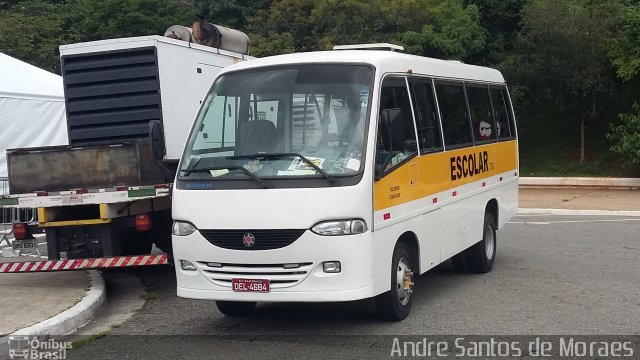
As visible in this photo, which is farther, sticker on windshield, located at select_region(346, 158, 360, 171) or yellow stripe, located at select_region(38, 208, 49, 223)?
yellow stripe, located at select_region(38, 208, 49, 223)

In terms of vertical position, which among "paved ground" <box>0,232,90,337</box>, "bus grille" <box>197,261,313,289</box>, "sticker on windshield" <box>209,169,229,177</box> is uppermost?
"sticker on windshield" <box>209,169,229,177</box>

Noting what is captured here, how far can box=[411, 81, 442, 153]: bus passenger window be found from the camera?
26.6ft

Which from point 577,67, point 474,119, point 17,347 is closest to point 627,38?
point 577,67

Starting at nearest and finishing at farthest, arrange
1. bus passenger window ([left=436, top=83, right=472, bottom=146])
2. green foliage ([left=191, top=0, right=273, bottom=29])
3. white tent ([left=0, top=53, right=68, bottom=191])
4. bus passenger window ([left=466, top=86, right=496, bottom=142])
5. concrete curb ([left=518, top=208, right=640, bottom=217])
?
bus passenger window ([left=436, top=83, right=472, bottom=146]) < bus passenger window ([left=466, top=86, right=496, bottom=142]) < white tent ([left=0, top=53, right=68, bottom=191]) < concrete curb ([left=518, top=208, right=640, bottom=217]) < green foliage ([left=191, top=0, right=273, bottom=29])

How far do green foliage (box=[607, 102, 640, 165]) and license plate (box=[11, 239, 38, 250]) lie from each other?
17005mm

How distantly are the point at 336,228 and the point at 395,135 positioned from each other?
3.92 feet

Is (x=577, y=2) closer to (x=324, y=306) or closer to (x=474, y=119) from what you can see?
(x=474, y=119)

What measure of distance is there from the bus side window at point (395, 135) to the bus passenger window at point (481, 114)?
7.41 ft

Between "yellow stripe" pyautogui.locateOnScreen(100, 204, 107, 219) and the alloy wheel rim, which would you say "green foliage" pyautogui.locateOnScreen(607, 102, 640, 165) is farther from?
"yellow stripe" pyautogui.locateOnScreen(100, 204, 107, 219)

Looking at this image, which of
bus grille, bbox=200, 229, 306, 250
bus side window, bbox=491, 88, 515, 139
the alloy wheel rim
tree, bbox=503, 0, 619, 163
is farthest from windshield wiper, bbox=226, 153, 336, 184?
tree, bbox=503, 0, 619, 163

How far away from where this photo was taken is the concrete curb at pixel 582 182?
22172 millimetres

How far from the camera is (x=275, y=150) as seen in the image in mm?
7117

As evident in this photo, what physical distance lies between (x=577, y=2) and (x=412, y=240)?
1885cm

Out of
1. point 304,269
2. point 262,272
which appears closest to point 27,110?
point 262,272
